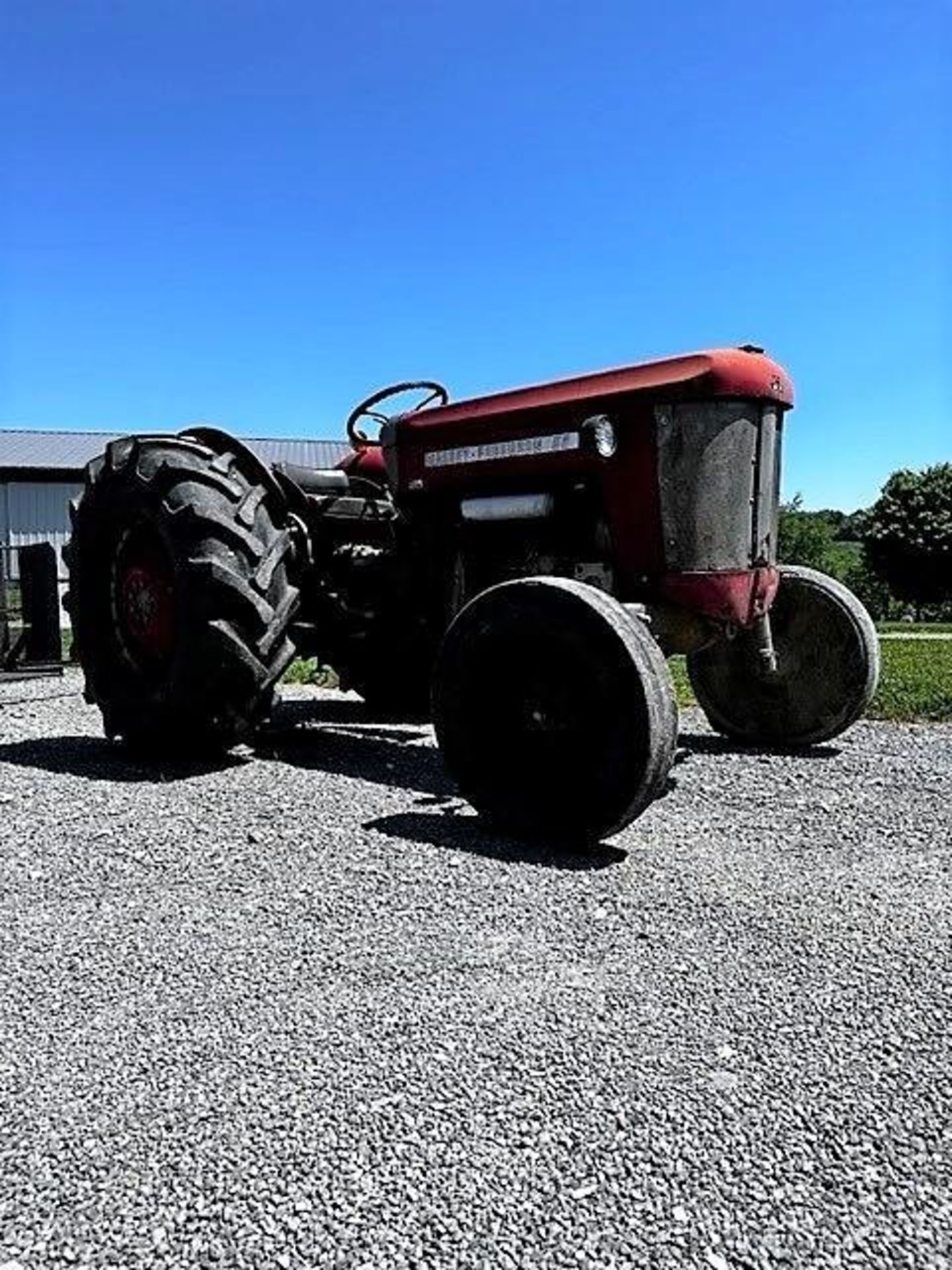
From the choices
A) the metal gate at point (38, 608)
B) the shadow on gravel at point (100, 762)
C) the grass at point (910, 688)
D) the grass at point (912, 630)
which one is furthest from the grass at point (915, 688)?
the grass at point (912, 630)

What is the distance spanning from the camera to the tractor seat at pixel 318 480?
23.3ft

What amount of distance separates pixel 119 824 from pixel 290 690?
5.60m

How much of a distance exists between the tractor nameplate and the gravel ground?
1.97 m

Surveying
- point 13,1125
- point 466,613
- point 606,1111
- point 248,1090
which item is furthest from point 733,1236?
point 466,613

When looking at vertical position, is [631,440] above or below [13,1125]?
above

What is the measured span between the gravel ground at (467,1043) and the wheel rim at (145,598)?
158cm

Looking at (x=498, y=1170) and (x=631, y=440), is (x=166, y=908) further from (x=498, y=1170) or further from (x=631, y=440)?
(x=631, y=440)

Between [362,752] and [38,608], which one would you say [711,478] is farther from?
[38,608]

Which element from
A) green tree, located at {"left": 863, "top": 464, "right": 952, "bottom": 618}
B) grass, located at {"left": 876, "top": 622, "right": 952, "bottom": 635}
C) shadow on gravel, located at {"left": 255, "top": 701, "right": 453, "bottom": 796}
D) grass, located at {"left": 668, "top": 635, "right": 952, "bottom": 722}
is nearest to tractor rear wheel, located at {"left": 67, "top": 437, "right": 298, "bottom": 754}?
shadow on gravel, located at {"left": 255, "top": 701, "right": 453, "bottom": 796}

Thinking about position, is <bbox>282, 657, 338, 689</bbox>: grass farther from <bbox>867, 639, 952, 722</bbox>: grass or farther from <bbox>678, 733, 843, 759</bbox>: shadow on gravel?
<bbox>867, 639, 952, 722</bbox>: grass

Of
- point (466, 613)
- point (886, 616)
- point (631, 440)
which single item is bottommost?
point (886, 616)

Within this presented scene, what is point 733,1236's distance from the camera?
6.55 feet

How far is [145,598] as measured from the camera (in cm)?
645

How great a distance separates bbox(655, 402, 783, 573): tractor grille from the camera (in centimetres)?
538
